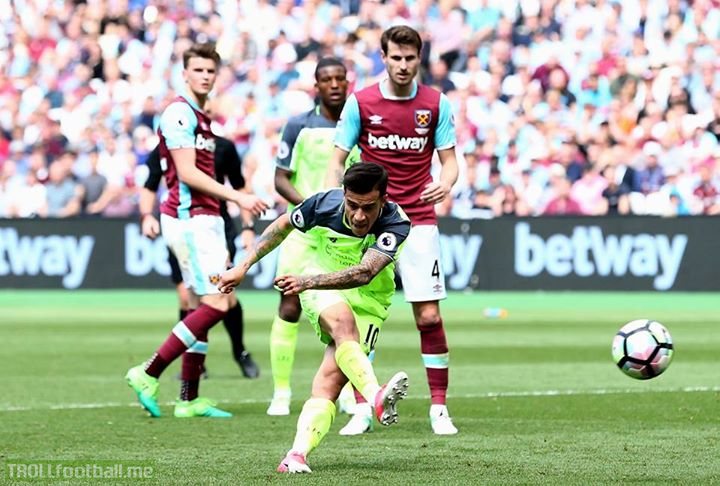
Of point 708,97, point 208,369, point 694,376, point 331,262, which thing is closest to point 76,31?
point 708,97

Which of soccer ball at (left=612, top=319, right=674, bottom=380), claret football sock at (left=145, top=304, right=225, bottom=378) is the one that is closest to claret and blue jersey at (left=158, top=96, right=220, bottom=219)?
claret football sock at (left=145, top=304, right=225, bottom=378)

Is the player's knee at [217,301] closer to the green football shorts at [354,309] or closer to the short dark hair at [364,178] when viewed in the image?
the green football shorts at [354,309]

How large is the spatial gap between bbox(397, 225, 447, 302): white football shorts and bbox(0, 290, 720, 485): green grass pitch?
826 millimetres

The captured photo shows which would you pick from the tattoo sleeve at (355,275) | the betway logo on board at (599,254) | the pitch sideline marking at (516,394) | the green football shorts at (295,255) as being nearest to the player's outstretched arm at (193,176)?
the green football shorts at (295,255)

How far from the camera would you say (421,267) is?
9.58m

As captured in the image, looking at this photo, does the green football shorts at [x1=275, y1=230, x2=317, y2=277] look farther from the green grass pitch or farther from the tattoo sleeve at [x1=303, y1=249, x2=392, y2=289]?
the tattoo sleeve at [x1=303, y1=249, x2=392, y2=289]

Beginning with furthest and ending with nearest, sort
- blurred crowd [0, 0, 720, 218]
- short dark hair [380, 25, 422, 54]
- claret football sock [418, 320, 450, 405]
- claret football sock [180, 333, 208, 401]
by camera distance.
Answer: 1. blurred crowd [0, 0, 720, 218]
2. claret football sock [180, 333, 208, 401]
3. claret football sock [418, 320, 450, 405]
4. short dark hair [380, 25, 422, 54]

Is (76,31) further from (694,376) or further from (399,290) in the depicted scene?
(694,376)

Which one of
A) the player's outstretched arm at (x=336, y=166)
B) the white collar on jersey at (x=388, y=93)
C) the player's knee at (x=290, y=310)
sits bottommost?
the player's knee at (x=290, y=310)

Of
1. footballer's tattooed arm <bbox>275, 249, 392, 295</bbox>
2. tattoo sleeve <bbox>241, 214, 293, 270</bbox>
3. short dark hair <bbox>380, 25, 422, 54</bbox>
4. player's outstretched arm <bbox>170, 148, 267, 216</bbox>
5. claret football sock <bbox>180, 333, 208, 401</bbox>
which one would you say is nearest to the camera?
footballer's tattooed arm <bbox>275, 249, 392, 295</bbox>

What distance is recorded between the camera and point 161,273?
24.5 metres

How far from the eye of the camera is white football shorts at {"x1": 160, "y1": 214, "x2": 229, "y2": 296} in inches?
413

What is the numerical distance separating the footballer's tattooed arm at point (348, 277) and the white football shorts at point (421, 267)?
79.0 inches

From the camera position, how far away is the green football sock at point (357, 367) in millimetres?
7332
